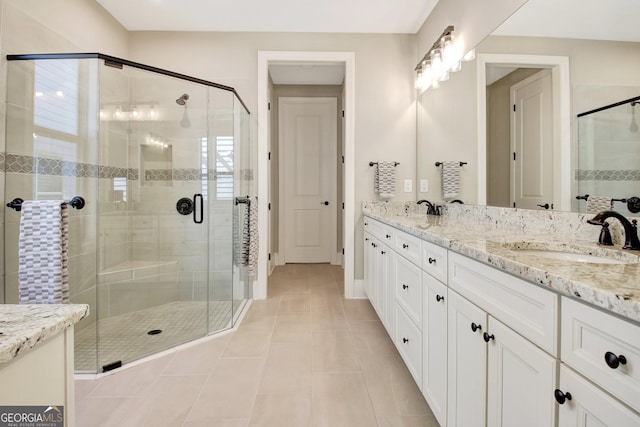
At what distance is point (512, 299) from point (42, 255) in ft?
6.88

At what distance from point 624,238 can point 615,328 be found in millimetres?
742

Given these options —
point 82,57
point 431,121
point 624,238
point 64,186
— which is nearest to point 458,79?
point 431,121

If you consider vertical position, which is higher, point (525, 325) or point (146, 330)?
point (525, 325)

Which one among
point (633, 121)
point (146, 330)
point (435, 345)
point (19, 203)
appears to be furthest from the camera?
point (146, 330)

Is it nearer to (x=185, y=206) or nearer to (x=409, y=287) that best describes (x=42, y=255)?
(x=185, y=206)

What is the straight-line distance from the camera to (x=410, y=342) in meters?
1.56

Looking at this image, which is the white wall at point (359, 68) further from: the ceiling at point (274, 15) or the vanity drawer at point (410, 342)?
the vanity drawer at point (410, 342)

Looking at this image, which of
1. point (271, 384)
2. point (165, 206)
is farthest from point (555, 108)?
point (165, 206)

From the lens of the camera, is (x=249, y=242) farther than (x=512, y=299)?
Yes

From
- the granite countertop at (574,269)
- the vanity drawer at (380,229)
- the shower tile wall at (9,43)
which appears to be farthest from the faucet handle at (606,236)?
the shower tile wall at (9,43)

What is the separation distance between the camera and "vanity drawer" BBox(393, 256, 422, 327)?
1456mm

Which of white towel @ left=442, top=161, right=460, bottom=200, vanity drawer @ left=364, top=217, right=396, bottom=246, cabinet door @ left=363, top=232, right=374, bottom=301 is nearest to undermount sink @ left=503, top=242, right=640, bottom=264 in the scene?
vanity drawer @ left=364, top=217, right=396, bottom=246

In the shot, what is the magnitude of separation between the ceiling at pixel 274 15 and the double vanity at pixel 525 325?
6.79ft

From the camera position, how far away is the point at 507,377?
82cm
